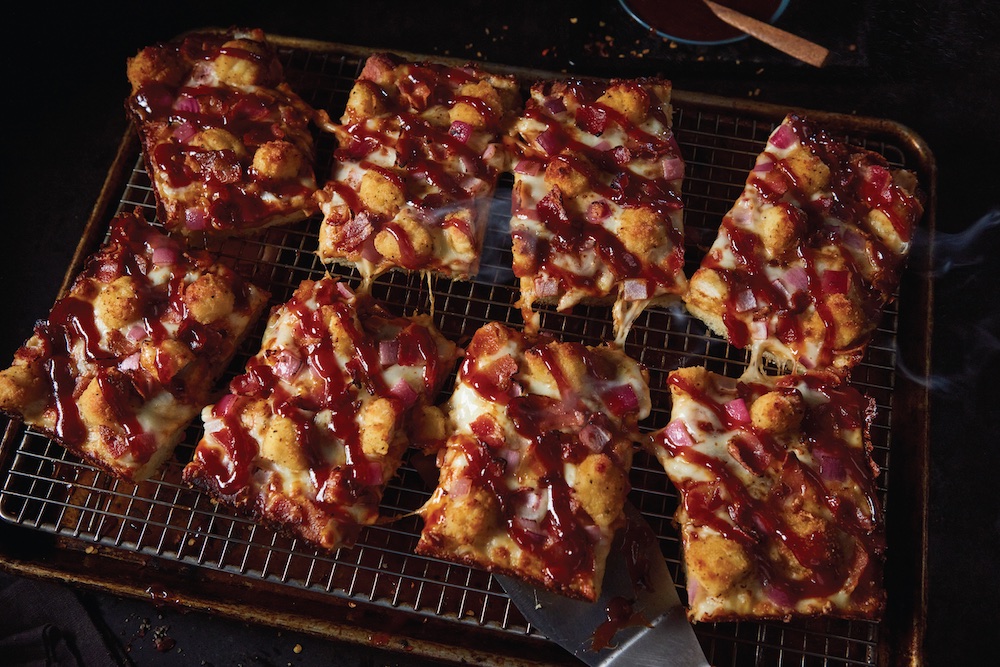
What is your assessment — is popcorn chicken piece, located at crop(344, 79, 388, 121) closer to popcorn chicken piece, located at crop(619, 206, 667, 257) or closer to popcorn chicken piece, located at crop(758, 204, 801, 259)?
popcorn chicken piece, located at crop(619, 206, 667, 257)

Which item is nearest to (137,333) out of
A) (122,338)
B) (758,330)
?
(122,338)

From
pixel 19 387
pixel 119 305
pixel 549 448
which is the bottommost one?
pixel 19 387

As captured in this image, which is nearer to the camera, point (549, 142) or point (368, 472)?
point (368, 472)

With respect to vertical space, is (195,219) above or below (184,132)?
below

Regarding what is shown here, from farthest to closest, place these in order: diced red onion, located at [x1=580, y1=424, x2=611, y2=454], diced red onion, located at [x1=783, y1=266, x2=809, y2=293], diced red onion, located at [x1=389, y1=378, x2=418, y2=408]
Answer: diced red onion, located at [x1=783, y1=266, x2=809, y2=293]
diced red onion, located at [x1=389, y1=378, x2=418, y2=408]
diced red onion, located at [x1=580, y1=424, x2=611, y2=454]

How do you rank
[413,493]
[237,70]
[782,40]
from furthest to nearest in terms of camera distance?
1. [782,40]
2. [237,70]
3. [413,493]

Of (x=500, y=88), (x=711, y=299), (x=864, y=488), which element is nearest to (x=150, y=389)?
(x=500, y=88)

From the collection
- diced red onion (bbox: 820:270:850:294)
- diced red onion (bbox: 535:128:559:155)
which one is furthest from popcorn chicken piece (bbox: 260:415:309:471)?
diced red onion (bbox: 820:270:850:294)

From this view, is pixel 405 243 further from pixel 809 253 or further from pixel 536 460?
pixel 809 253
